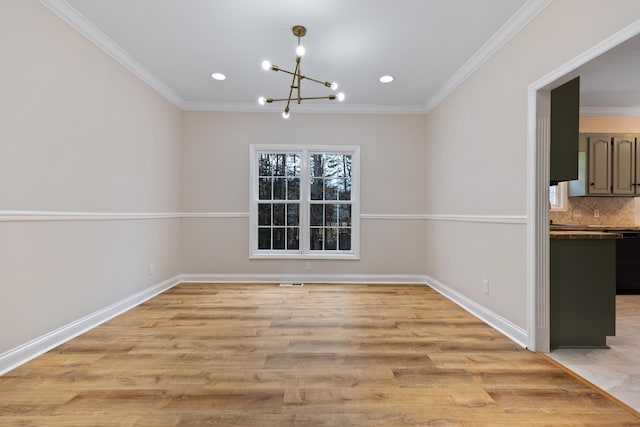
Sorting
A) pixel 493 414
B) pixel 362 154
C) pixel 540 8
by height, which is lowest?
pixel 493 414

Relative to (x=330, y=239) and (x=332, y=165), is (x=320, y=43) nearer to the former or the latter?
(x=332, y=165)

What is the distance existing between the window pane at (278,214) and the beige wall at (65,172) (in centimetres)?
171

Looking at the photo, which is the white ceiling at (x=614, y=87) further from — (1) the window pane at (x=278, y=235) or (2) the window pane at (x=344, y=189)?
(1) the window pane at (x=278, y=235)

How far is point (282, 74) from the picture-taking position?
3.73 metres

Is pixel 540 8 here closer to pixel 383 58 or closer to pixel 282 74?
pixel 383 58

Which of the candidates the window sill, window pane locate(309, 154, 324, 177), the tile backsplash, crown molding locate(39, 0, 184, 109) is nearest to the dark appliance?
the tile backsplash

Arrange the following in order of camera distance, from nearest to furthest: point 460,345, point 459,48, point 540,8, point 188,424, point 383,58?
point 188,424, point 540,8, point 460,345, point 459,48, point 383,58

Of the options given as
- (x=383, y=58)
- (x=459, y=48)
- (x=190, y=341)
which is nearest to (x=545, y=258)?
(x=459, y=48)

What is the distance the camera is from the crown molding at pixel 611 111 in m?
4.93

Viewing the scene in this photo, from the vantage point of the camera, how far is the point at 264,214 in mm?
4902

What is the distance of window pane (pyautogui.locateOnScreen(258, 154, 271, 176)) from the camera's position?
490 centimetres

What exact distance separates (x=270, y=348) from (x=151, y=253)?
2308 mm

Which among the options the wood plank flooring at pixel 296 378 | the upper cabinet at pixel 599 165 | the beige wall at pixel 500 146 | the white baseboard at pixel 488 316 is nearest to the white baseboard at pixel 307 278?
the white baseboard at pixel 488 316

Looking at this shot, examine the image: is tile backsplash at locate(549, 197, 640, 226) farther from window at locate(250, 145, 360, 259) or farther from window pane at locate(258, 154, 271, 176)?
window pane at locate(258, 154, 271, 176)
